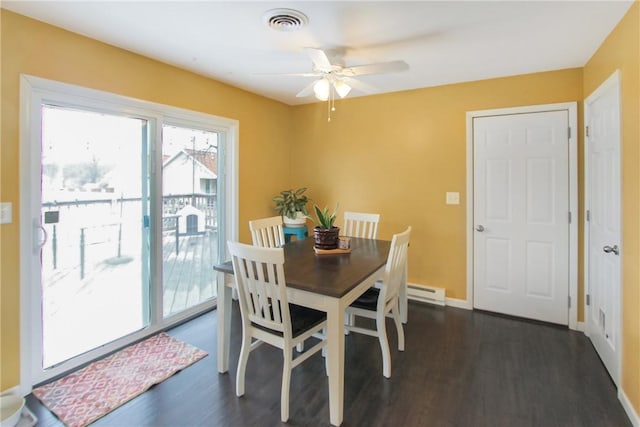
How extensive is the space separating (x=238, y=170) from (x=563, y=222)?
11.0 ft

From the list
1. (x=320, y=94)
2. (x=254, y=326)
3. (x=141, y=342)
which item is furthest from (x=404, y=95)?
(x=141, y=342)

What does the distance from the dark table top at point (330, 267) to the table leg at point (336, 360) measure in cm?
14

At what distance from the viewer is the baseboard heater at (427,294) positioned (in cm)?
356

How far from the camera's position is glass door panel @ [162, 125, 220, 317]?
307 centimetres

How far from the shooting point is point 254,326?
207cm

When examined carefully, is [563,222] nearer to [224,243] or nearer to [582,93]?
[582,93]

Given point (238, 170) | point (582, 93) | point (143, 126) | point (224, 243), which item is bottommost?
point (224, 243)

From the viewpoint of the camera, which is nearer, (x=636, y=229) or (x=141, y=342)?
(x=636, y=229)

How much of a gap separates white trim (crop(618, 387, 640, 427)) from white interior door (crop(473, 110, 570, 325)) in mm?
1132

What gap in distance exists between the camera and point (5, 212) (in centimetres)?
197

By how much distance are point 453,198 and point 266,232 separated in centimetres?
206

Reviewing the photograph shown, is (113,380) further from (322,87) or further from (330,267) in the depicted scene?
(322,87)

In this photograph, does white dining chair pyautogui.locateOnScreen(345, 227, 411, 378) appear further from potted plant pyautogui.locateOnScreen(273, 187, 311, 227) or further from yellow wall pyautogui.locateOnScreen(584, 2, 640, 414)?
potted plant pyautogui.locateOnScreen(273, 187, 311, 227)

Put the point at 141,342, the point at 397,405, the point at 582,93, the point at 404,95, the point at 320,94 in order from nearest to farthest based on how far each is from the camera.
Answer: the point at 397,405 < the point at 320,94 < the point at 141,342 < the point at 582,93 < the point at 404,95
